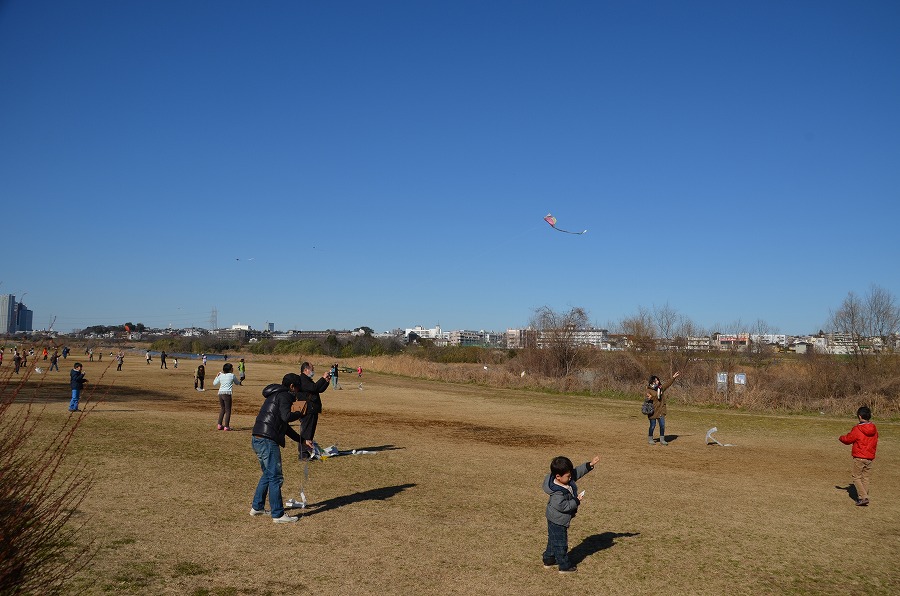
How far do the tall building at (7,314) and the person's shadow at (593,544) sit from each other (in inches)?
246

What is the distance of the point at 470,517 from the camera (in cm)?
940

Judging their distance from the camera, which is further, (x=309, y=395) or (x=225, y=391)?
(x=225, y=391)

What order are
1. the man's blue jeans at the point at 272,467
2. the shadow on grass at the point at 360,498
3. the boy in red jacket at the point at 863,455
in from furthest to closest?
the boy in red jacket at the point at 863,455 < the shadow on grass at the point at 360,498 < the man's blue jeans at the point at 272,467

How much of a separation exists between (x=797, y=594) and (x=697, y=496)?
4.68 m

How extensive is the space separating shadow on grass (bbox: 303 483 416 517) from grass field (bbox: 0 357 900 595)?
3 cm

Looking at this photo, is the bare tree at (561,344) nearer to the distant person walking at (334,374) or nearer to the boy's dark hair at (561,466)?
the distant person walking at (334,374)

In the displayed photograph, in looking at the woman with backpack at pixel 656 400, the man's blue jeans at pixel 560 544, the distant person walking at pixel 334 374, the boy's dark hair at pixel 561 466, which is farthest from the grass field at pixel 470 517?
the distant person walking at pixel 334 374

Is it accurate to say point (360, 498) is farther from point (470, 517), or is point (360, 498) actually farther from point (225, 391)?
point (225, 391)

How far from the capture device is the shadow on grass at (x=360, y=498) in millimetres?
9648

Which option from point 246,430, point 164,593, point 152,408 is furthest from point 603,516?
point 152,408

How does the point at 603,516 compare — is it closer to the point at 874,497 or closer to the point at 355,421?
the point at 874,497

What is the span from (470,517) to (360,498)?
A: 6.61ft

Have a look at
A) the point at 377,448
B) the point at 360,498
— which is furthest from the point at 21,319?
the point at 377,448

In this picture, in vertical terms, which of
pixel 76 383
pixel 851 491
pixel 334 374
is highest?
pixel 76 383
